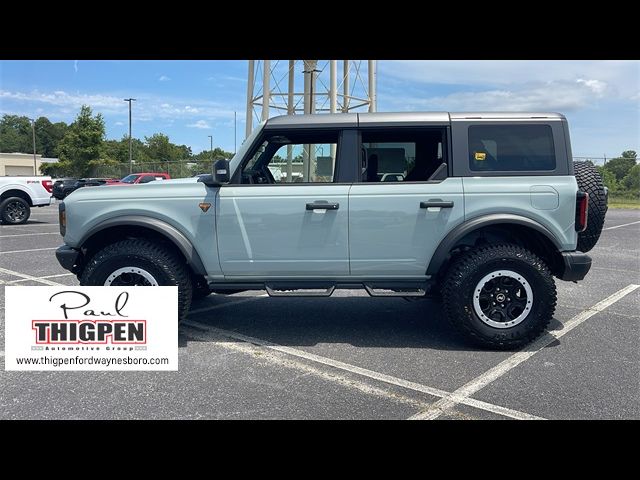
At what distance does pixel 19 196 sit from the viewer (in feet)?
47.9

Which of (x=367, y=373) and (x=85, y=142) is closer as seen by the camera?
(x=367, y=373)

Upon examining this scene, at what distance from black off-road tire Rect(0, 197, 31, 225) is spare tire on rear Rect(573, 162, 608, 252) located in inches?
584

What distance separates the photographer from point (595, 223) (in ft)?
15.6

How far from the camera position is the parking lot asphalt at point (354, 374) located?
130 inches

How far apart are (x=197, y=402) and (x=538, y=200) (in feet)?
10.7

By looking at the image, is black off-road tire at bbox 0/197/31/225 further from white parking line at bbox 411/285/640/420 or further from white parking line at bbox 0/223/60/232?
white parking line at bbox 411/285/640/420

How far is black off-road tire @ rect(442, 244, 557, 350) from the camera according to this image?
4.35m

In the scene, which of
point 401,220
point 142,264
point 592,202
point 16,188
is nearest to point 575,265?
point 592,202

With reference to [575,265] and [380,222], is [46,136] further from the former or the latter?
[575,265]

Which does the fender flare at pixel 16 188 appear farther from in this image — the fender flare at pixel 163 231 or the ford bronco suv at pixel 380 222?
the fender flare at pixel 163 231

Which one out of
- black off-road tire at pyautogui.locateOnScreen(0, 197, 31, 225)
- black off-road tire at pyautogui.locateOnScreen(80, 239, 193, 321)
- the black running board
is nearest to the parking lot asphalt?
the black running board

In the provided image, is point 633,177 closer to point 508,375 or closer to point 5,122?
point 508,375

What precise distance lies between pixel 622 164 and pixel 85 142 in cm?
4051

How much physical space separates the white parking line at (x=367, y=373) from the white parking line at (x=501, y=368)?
0.10m
